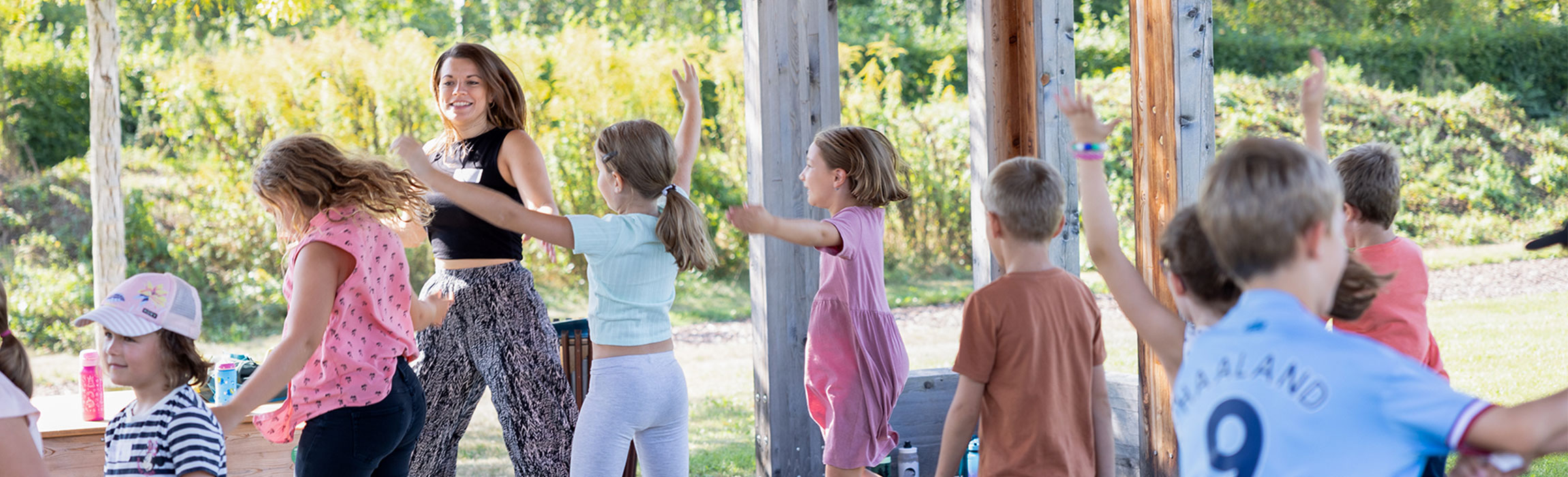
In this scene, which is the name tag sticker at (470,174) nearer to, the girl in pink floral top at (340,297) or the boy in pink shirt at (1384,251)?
the girl in pink floral top at (340,297)

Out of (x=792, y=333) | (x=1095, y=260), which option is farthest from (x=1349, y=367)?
(x=792, y=333)

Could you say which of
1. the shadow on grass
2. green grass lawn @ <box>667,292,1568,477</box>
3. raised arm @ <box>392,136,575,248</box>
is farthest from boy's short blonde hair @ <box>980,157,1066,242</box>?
green grass lawn @ <box>667,292,1568,477</box>

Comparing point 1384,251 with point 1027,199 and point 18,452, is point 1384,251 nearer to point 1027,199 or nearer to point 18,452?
point 1027,199

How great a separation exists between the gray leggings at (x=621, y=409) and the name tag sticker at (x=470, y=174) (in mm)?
809

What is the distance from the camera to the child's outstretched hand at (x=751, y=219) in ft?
8.21

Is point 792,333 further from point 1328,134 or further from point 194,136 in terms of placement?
point 1328,134

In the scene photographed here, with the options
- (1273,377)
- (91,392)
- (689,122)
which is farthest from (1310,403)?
(91,392)

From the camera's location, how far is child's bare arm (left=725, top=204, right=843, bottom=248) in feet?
8.23

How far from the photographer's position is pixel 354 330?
2.58m

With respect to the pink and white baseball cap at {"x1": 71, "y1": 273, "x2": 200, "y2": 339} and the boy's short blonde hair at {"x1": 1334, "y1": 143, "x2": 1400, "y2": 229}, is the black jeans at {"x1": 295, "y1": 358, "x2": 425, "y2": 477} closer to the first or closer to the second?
the pink and white baseball cap at {"x1": 71, "y1": 273, "x2": 200, "y2": 339}

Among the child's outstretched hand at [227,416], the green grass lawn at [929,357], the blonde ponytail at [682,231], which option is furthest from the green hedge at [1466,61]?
the child's outstretched hand at [227,416]

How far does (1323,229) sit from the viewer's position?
4.67 feet

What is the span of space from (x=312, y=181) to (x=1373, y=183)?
2.28m

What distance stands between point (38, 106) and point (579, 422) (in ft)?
29.6
